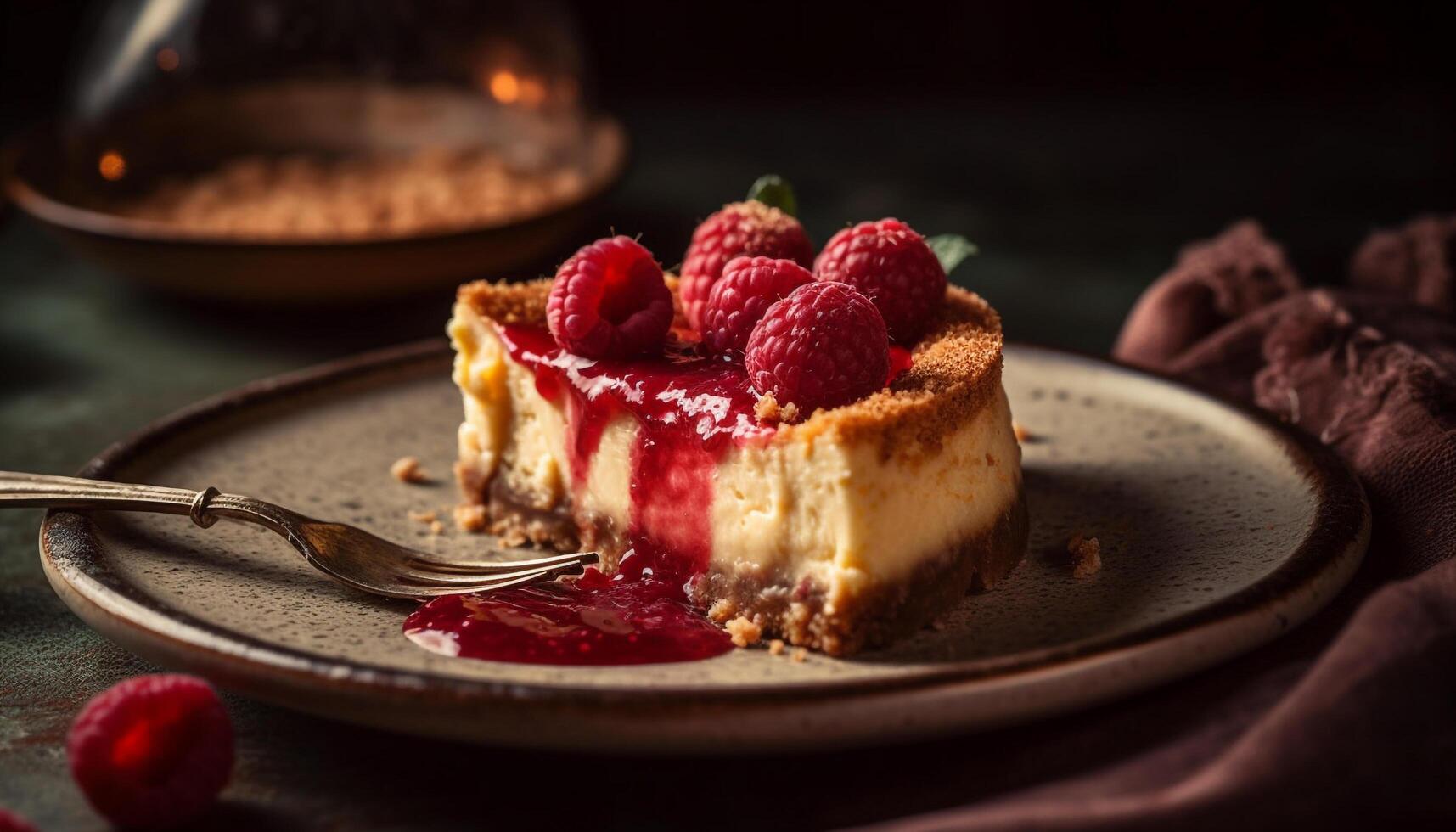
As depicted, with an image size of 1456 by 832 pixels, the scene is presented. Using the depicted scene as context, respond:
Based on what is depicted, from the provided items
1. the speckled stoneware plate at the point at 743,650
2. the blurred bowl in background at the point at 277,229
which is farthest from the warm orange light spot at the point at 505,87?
the speckled stoneware plate at the point at 743,650

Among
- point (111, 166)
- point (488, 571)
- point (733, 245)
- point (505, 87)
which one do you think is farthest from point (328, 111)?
point (488, 571)

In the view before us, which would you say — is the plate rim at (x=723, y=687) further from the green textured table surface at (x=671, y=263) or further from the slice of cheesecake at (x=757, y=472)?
the slice of cheesecake at (x=757, y=472)

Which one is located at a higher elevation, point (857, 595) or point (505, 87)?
point (505, 87)

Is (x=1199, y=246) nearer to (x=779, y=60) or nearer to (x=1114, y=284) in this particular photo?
(x=1114, y=284)

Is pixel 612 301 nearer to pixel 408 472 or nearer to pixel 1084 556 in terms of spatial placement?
pixel 408 472

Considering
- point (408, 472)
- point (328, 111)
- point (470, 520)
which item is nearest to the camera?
point (470, 520)

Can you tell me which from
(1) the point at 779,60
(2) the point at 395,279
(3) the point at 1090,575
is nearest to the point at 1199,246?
(3) the point at 1090,575
